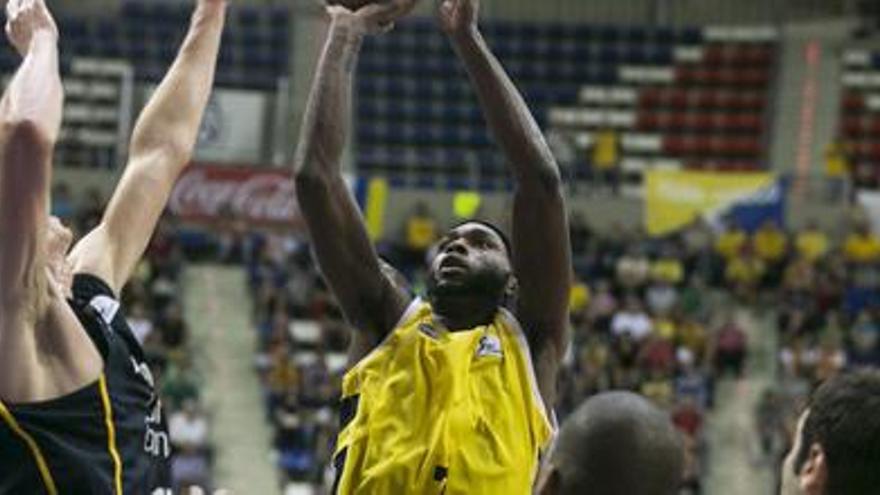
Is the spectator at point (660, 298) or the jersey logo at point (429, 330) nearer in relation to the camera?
the jersey logo at point (429, 330)

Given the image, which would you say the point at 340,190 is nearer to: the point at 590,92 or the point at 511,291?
the point at 511,291

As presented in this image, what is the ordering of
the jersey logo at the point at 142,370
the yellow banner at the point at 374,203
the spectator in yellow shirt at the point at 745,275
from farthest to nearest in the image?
the spectator in yellow shirt at the point at 745,275 → the yellow banner at the point at 374,203 → the jersey logo at the point at 142,370

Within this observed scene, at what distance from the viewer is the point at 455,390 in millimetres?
4055

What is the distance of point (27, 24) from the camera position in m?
3.62

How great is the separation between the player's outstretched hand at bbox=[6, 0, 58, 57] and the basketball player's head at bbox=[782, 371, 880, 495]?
5.49 feet

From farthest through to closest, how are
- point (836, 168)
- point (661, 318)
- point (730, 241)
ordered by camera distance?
point (836, 168) < point (730, 241) < point (661, 318)

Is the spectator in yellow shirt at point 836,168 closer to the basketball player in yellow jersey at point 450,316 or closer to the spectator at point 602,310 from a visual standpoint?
the spectator at point 602,310

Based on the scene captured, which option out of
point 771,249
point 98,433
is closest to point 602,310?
point 771,249

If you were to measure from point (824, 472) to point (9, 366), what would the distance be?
1.57 metres

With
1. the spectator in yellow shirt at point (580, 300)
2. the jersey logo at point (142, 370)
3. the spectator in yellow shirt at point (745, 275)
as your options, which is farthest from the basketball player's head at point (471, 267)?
the spectator in yellow shirt at point (745, 275)

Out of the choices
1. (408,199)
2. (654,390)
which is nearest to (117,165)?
(408,199)

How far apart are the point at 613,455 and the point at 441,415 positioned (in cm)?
142

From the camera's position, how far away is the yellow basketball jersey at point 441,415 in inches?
157

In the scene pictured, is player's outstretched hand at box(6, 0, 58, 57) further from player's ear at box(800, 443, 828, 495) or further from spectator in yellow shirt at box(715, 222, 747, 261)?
spectator in yellow shirt at box(715, 222, 747, 261)
